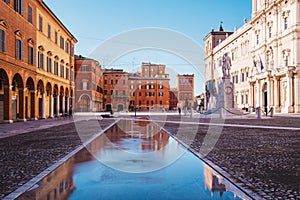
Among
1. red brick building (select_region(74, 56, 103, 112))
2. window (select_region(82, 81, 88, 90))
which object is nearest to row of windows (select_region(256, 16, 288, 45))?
red brick building (select_region(74, 56, 103, 112))

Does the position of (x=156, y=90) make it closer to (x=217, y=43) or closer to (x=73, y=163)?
(x=217, y=43)

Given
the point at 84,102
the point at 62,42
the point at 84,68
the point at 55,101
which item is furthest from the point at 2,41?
the point at 84,102

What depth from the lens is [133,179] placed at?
6.34 metres

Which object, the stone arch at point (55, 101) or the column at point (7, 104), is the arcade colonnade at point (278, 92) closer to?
the stone arch at point (55, 101)

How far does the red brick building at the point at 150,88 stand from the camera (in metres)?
94.6

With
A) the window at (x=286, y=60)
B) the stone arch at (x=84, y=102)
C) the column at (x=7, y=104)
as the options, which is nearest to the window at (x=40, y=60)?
the column at (x=7, y=104)

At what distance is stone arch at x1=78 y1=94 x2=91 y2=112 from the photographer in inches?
2800

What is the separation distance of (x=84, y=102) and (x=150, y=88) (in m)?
28.4

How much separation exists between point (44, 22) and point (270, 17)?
3671 cm

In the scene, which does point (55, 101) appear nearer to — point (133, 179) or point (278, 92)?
point (278, 92)

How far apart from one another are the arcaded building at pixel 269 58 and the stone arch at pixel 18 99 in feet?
95.6

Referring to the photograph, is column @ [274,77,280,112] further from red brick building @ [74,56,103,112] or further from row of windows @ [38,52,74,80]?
red brick building @ [74,56,103,112]

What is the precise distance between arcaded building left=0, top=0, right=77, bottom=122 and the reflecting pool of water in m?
19.0

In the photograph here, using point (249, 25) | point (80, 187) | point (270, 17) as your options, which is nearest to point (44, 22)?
point (80, 187)
